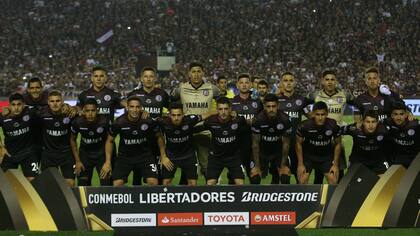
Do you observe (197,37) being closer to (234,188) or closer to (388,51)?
(388,51)

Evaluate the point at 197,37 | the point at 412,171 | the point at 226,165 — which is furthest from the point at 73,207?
the point at 197,37

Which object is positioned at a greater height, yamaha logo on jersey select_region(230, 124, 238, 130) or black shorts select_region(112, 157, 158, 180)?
yamaha logo on jersey select_region(230, 124, 238, 130)

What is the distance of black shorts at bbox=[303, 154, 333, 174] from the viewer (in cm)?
868

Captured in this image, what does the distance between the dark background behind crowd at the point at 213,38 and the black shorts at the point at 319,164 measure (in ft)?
77.8

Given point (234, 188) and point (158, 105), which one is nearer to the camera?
point (234, 188)

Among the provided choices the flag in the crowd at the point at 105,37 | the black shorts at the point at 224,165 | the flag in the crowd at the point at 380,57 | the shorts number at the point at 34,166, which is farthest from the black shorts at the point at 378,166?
the flag in the crowd at the point at 105,37

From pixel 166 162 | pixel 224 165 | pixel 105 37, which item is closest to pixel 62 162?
pixel 166 162

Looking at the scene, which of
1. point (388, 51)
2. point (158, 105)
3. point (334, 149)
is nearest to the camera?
point (334, 149)

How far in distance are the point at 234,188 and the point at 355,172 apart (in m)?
1.47

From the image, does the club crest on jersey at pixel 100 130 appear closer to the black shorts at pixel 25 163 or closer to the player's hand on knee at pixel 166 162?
the player's hand on knee at pixel 166 162

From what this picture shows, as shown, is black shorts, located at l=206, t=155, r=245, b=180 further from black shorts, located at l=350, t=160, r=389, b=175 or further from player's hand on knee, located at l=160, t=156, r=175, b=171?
black shorts, located at l=350, t=160, r=389, b=175

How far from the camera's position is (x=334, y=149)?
8680 millimetres

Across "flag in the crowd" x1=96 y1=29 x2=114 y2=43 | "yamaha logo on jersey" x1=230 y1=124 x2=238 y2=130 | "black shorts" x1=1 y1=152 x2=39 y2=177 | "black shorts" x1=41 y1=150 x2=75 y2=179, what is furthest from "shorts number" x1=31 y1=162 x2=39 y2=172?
"flag in the crowd" x1=96 y1=29 x2=114 y2=43

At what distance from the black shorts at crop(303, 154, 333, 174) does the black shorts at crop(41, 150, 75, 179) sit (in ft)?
11.3
